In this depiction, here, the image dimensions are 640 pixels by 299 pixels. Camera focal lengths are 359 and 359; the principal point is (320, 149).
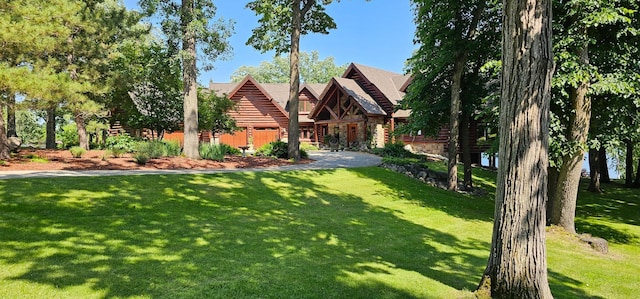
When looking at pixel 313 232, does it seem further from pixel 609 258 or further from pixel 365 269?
pixel 609 258

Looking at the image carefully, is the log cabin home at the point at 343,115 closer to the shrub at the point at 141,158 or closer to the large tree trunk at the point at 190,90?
the large tree trunk at the point at 190,90

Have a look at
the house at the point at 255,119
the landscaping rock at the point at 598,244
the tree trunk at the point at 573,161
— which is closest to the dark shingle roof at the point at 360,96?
the house at the point at 255,119

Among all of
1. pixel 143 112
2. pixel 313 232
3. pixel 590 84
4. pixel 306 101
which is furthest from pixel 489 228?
pixel 306 101

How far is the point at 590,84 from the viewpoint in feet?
30.6

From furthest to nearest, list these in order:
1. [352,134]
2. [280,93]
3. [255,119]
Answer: [280,93], [255,119], [352,134]

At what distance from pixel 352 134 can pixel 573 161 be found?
23.1 metres

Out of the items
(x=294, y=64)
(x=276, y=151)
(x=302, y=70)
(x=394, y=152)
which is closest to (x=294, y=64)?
(x=294, y=64)

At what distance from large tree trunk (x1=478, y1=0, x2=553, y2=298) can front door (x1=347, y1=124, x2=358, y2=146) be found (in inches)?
1077

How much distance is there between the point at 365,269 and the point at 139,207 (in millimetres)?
5199

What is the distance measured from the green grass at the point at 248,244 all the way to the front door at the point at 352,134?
19983mm

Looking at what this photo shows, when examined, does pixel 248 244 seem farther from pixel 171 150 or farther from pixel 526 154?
pixel 171 150

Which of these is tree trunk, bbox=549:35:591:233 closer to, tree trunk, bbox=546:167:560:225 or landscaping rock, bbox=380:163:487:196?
tree trunk, bbox=546:167:560:225

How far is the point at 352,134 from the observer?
32469 mm

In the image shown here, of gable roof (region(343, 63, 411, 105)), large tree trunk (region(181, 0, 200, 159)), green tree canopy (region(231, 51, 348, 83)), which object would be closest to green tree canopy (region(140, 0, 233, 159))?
large tree trunk (region(181, 0, 200, 159))
